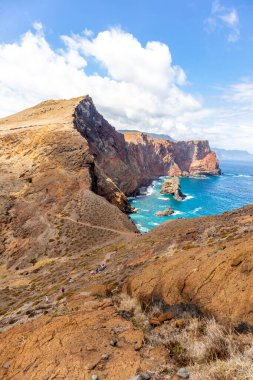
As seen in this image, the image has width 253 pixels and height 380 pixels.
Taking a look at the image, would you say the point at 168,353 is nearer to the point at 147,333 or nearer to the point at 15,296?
the point at 147,333

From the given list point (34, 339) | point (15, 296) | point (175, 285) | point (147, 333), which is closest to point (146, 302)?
point (175, 285)

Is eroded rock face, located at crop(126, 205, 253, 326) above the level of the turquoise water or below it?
above

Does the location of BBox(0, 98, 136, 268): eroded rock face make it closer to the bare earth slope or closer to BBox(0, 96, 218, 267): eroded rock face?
BBox(0, 96, 218, 267): eroded rock face

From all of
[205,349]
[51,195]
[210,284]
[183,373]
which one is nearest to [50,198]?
[51,195]

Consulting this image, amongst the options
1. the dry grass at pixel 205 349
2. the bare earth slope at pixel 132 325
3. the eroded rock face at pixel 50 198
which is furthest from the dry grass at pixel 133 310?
→ the eroded rock face at pixel 50 198

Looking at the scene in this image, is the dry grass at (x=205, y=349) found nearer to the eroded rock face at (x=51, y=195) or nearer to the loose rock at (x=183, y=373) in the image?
the loose rock at (x=183, y=373)

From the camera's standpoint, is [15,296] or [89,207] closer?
[15,296]

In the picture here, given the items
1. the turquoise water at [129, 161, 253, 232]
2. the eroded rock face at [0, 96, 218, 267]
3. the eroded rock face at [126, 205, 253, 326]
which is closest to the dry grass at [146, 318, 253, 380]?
the eroded rock face at [126, 205, 253, 326]

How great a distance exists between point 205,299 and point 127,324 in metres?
4.21

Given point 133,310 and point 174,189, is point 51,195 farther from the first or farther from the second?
point 174,189

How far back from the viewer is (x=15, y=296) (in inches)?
1686

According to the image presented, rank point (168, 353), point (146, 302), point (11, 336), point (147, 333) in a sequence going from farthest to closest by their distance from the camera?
point (146, 302) < point (11, 336) < point (147, 333) < point (168, 353)

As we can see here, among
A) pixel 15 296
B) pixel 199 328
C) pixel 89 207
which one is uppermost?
pixel 199 328

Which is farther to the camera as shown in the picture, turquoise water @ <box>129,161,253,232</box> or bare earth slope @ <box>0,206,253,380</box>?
turquoise water @ <box>129,161,253,232</box>
